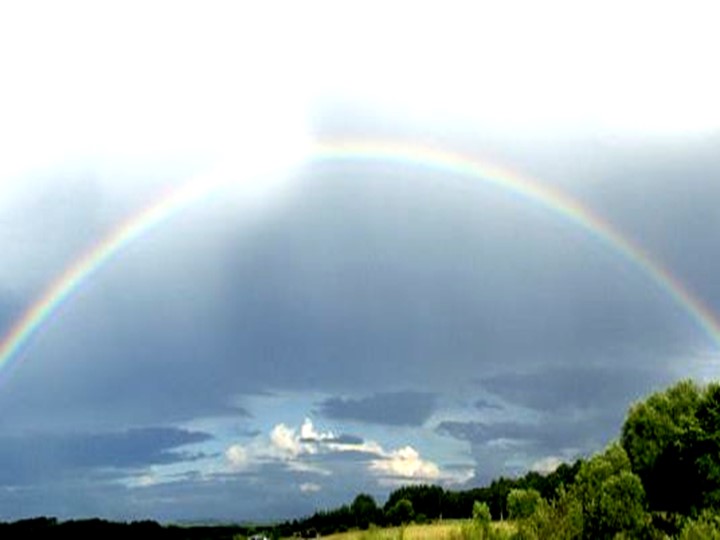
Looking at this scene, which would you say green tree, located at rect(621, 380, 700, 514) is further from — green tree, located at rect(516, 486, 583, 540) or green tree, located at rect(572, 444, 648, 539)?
green tree, located at rect(516, 486, 583, 540)

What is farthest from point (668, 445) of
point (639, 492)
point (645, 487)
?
point (639, 492)

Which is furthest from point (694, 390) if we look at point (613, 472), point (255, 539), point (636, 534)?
point (255, 539)

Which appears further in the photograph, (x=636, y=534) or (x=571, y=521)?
(x=636, y=534)

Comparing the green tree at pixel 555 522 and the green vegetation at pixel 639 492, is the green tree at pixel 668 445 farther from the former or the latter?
the green tree at pixel 555 522

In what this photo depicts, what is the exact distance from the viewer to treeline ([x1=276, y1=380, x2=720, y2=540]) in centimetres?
7162

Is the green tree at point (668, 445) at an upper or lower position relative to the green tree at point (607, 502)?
upper

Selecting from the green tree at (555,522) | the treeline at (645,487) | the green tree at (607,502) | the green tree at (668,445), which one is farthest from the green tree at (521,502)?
the green tree at (668,445)

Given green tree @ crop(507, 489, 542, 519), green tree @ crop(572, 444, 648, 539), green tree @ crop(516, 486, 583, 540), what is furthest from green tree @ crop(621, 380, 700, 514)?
green tree @ crop(516, 486, 583, 540)

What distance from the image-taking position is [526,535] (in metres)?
66.8

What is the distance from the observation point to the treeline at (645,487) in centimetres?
7162

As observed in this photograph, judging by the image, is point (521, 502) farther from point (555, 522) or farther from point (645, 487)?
point (645, 487)

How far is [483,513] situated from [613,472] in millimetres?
48733

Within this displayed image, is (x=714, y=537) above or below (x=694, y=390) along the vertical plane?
below

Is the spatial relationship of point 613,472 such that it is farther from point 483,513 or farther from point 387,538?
point 387,538
